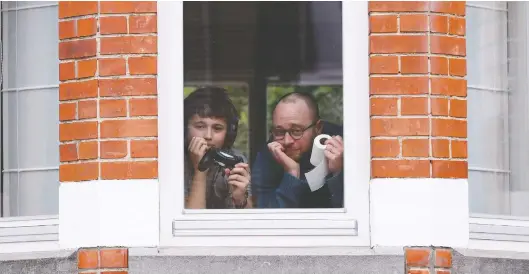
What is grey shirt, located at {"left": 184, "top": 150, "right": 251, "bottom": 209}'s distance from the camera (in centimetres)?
661

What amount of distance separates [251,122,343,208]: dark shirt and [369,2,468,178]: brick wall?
26 centimetres

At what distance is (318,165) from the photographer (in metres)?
6.66

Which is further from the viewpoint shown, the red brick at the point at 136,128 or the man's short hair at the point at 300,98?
the man's short hair at the point at 300,98

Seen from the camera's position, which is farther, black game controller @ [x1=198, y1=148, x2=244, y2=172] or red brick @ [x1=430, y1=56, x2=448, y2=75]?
black game controller @ [x1=198, y1=148, x2=244, y2=172]

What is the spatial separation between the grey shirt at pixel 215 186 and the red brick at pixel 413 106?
0.79 meters

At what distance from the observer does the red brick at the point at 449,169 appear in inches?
253

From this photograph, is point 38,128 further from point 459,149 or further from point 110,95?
point 459,149

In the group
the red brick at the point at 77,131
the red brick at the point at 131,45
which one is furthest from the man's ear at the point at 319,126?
the red brick at the point at 77,131

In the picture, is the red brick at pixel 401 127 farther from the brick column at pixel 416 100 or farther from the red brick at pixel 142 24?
the red brick at pixel 142 24

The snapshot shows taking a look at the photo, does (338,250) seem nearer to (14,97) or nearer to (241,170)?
(241,170)

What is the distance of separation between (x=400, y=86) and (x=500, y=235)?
2.89 ft

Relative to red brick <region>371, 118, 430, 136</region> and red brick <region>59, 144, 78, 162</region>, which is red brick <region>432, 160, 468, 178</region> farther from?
red brick <region>59, 144, 78, 162</region>

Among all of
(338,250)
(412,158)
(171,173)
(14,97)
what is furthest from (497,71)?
(14,97)

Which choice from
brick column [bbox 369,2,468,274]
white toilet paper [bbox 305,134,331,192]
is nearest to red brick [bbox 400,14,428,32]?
brick column [bbox 369,2,468,274]
